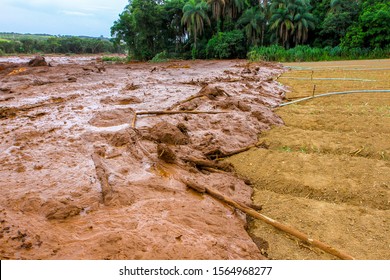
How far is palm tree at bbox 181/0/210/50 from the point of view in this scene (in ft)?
115

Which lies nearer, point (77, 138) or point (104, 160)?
point (104, 160)

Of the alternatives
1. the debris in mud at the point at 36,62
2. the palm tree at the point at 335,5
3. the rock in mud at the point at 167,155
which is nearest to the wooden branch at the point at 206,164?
the rock in mud at the point at 167,155

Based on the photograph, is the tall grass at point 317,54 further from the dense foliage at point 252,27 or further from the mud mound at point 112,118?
the mud mound at point 112,118

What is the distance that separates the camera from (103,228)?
286 cm

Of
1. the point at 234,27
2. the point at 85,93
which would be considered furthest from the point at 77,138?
the point at 234,27

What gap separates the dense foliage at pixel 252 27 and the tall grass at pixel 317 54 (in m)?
0.10

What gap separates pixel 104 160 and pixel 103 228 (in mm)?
1719

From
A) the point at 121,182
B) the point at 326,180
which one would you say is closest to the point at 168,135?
the point at 121,182

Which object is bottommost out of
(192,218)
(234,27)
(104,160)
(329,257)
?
(329,257)

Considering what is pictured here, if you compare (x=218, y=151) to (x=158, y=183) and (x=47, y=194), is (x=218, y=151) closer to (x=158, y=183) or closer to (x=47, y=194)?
(x=158, y=183)

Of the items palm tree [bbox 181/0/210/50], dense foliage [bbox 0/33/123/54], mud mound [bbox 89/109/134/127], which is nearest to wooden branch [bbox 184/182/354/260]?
mud mound [bbox 89/109/134/127]

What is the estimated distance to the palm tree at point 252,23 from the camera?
35344 mm

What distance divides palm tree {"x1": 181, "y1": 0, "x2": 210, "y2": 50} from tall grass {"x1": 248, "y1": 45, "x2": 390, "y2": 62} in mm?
9243

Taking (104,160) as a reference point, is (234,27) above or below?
above
